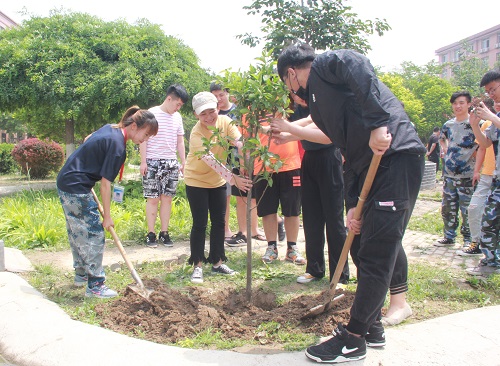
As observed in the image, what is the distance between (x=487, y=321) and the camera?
3.11 m

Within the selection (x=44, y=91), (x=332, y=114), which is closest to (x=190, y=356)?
(x=332, y=114)

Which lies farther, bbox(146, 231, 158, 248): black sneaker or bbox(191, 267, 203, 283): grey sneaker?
bbox(146, 231, 158, 248): black sneaker

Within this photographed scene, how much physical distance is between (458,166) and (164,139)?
3.67 m

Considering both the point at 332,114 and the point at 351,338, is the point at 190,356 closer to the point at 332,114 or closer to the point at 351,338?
the point at 351,338

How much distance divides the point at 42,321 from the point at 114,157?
53.0 inches

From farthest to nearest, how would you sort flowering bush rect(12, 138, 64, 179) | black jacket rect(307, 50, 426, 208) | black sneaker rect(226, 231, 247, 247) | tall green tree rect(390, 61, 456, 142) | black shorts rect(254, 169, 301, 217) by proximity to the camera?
1. tall green tree rect(390, 61, 456, 142)
2. flowering bush rect(12, 138, 64, 179)
3. black sneaker rect(226, 231, 247, 247)
4. black shorts rect(254, 169, 301, 217)
5. black jacket rect(307, 50, 426, 208)

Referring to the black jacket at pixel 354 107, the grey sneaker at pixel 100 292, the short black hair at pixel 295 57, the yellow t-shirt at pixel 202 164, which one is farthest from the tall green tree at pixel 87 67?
the black jacket at pixel 354 107

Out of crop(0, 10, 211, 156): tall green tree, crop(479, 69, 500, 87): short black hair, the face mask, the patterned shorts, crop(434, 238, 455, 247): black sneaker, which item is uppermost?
crop(0, 10, 211, 156): tall green tree

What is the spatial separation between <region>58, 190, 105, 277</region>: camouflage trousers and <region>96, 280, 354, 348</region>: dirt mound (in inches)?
16.4

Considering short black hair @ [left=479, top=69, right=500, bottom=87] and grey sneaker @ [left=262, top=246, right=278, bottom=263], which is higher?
short black hair @ [left=479, top=69, right=500, bottom=87]

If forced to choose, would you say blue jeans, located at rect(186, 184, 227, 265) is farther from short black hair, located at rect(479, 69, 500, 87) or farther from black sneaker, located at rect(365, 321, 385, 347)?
short black hair, located at rect(479, 69, 500, 87)

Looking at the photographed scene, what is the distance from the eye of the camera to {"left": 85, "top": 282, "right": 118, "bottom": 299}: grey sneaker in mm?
3861

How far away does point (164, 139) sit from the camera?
5.72 metres

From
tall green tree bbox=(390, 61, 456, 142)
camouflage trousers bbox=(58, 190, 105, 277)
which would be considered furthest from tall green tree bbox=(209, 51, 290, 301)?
tall green tree bbox=(390, 61, 456, 142)
